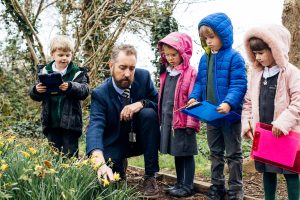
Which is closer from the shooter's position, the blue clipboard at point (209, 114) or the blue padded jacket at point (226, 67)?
the blue clipboard at point (209, 114)

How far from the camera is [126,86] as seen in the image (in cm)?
403

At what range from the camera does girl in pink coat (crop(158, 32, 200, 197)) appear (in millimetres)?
3932

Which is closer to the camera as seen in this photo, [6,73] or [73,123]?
[73,123]

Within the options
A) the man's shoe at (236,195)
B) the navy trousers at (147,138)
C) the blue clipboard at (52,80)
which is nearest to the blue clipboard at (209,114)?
the navy trousers at (147,138)

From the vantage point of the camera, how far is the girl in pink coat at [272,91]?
10.3ft

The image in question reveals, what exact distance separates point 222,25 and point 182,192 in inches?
60.3

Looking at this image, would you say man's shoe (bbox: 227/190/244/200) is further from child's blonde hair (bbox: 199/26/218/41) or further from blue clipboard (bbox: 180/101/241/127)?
child's blonde hair (bbox: 199/26/218/41)

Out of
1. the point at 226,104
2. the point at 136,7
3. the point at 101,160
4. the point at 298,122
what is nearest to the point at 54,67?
the point at 101,160

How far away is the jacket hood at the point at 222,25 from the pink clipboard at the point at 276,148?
→ 0.86 m

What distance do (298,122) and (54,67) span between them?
2489 mm

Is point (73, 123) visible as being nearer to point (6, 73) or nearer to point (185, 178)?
point (185, 178)

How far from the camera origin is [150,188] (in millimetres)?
3898

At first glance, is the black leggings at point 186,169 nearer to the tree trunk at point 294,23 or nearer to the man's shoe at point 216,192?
the man's shoe at point 216,192

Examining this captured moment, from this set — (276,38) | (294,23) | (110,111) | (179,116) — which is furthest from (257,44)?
(294,23)
